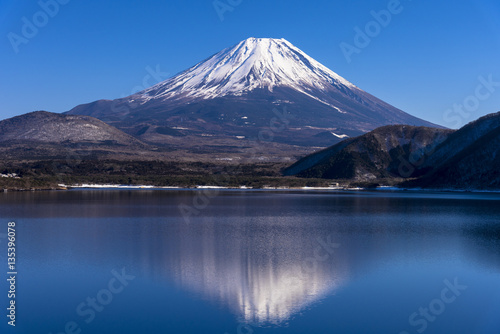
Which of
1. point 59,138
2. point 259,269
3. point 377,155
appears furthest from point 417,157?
point 59,138

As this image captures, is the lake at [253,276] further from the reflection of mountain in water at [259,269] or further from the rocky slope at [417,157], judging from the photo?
the rocky slope at [417,157]

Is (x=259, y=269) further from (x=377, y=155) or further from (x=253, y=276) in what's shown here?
(x=377, y=155)

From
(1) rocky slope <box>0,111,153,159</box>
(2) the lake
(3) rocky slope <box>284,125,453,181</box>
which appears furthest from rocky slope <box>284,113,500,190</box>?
(1) rocky slope <box>0,111,153,159</box>

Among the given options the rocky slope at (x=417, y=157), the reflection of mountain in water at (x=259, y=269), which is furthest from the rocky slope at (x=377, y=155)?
the reflection of mountain in water at (x=259, y=269)

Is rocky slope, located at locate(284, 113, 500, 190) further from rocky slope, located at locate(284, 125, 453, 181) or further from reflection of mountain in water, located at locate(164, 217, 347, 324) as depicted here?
reflection of mountain in water, located at locate(164, 217, 347, 324)

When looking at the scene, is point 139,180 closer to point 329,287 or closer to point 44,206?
point 44,206

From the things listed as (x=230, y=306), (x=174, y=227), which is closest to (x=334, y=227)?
(x=174, y=227)
